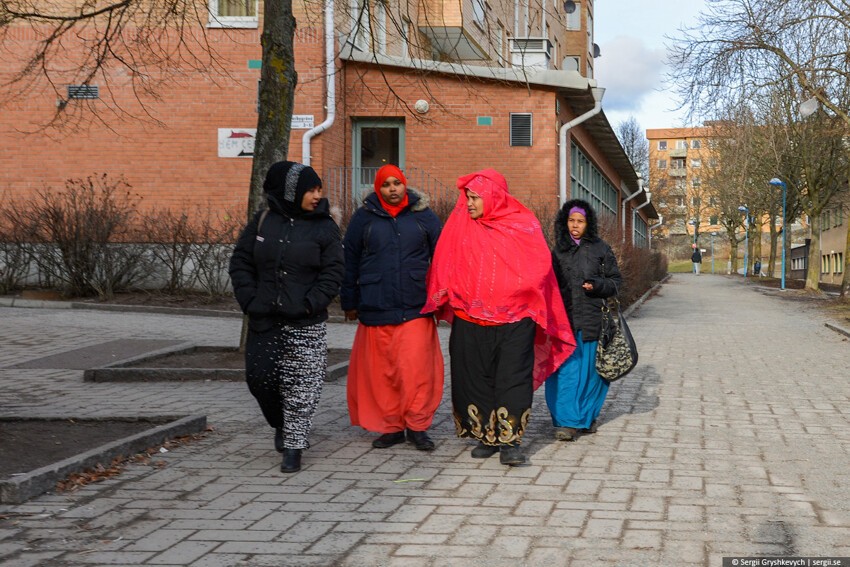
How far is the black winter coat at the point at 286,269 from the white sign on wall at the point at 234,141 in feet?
50.3

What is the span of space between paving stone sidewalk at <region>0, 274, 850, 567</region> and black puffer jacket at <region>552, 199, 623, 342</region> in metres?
0.89

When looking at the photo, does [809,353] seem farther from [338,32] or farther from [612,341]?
[338,32]

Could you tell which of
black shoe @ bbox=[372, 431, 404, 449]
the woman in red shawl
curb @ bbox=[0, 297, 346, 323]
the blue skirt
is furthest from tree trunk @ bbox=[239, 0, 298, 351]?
curb @ bbox=[0, 297, 346, 323]

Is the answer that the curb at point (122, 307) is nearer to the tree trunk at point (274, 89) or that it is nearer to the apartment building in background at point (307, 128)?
the apartment building in background at point (307, 128)

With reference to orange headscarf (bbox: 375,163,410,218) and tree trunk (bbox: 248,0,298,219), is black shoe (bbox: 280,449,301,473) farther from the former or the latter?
tree trunk (bbox: 248,0,298,219)

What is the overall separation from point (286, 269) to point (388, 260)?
3.21 feet

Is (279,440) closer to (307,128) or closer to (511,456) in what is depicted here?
(511,456)

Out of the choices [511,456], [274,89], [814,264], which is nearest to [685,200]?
[814,264]

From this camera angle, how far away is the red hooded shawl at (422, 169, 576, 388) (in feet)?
21.3

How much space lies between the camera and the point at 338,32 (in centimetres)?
2141

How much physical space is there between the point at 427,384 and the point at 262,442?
124cm

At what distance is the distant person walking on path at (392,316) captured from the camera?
22.2 feet

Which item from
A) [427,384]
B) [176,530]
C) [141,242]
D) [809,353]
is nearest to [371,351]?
[427,384]

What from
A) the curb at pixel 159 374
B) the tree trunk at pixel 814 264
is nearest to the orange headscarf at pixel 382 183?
the curb at pixel 159 374
